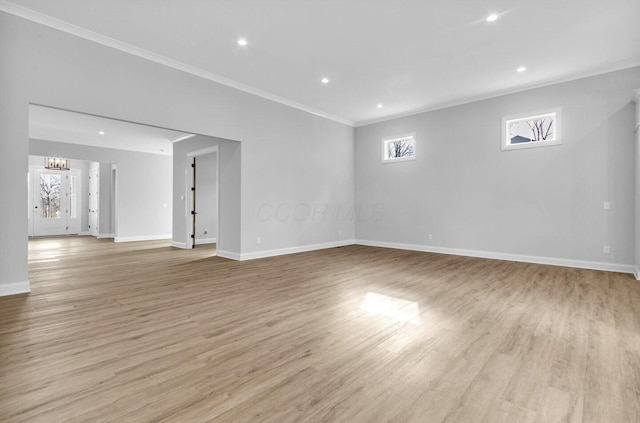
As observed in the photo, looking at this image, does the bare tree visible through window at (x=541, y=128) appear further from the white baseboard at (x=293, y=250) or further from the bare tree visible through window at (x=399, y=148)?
the white baseboard at (x=293, y=250)

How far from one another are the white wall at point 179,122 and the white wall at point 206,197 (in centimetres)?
241

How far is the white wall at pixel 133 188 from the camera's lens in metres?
9.12

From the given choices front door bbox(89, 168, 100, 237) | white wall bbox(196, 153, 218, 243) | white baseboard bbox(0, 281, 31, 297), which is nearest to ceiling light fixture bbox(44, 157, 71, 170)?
A: front door bbox(89, 168, 100, 237)

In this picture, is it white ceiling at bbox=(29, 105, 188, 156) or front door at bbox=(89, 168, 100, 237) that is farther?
front door at bbox=(89, 168, 100, 237)

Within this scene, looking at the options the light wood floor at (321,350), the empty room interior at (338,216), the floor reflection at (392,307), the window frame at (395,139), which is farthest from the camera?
the window frame at (395,139)

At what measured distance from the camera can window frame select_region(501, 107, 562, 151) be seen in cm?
543

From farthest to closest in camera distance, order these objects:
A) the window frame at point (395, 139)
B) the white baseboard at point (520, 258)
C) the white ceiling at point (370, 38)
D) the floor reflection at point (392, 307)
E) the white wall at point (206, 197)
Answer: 1. the white wall at point (206, 197)
2. the window frame at point (395, 139)
3. the white baseboard at point (520, 258)
4. the white ceiling at point (370, 38)
5. the floor reflection at point (392, 307)

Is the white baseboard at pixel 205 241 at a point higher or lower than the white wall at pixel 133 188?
lower

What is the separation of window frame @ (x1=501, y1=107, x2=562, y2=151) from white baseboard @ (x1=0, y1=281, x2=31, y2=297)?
7838 millimetres

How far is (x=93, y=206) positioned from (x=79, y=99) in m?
8.93

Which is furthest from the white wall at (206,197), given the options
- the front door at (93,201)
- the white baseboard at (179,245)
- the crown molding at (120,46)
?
the front door at (93,201)

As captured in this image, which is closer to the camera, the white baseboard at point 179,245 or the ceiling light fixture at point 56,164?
the white baseboard at point 179,245

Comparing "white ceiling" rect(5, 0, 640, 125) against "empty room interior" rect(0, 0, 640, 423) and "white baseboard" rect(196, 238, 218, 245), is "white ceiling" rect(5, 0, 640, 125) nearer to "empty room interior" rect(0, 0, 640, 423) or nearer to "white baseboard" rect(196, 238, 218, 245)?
"empty room interior" rect(0, 0, 640, 423)

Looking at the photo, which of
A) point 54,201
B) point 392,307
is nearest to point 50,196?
point 54,201
